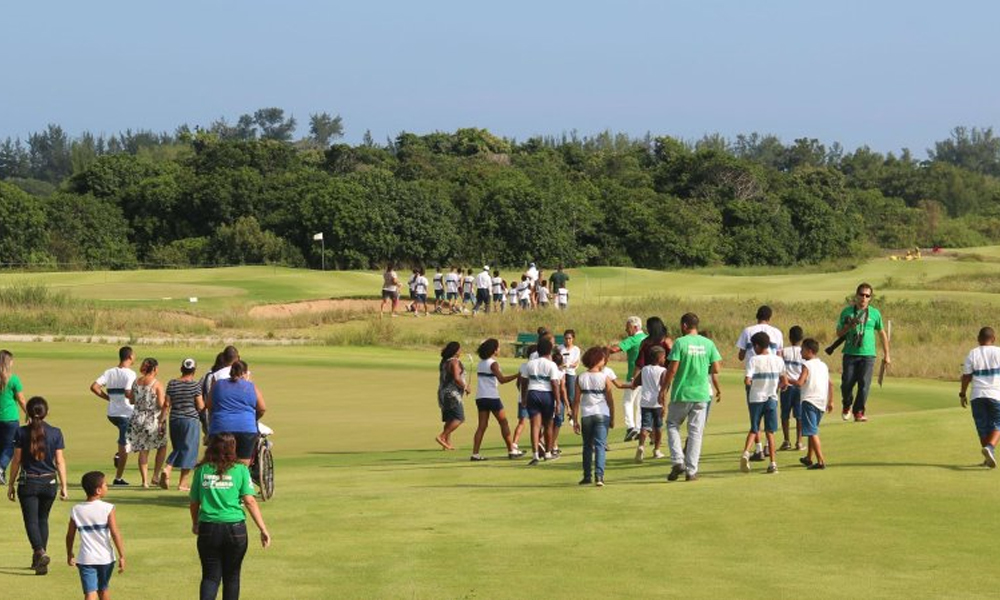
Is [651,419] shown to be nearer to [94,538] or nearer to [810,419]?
[810,419]

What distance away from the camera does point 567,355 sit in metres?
24.0

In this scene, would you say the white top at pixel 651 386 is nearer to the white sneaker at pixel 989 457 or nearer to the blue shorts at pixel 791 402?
the blue shorts at pixel 791 402

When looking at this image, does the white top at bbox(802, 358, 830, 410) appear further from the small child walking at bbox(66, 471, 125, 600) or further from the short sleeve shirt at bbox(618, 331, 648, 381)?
the small child walking at bbox(66, 471, 125, 600)

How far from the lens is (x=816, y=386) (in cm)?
1934

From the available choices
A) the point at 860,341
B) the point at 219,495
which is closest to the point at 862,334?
the point at 860,341

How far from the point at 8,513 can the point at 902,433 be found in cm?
1203

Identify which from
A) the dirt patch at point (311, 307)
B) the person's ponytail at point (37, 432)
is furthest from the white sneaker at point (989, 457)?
the dirt patch at point (311, 307)

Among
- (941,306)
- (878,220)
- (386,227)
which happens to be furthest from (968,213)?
(941,306)

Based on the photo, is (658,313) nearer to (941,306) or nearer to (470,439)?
(941,306)

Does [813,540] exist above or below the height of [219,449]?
below

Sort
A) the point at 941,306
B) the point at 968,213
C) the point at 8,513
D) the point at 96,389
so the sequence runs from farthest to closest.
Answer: the point at 968,213, the point at 941,306, the point at 96,389, the point at 8,513

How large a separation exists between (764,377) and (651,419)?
2599mm

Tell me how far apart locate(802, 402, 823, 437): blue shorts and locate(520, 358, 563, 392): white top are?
3.66m

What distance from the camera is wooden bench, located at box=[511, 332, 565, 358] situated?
4106 cm
